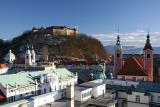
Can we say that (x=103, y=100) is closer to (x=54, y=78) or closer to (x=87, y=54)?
(x=54, y=78)

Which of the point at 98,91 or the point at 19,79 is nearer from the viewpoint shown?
the point at 98,91

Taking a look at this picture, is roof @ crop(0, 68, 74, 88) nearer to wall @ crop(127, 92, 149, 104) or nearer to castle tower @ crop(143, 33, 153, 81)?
wall @ crop(127, 92, 149, 104)

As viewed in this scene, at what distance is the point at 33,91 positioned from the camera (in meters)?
42.9

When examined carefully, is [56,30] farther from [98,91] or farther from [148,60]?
[98,91]

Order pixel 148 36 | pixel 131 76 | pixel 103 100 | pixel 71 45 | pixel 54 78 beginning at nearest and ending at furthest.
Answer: pixel 103 100 → pixel 54 78 → pixel 131 76 → pixel 148 36 → pixel 71 45

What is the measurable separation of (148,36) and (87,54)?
7029cm

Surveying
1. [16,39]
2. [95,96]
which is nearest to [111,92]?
[95,96]

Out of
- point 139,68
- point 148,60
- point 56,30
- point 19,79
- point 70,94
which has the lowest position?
point 70,94

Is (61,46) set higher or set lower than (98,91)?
higher

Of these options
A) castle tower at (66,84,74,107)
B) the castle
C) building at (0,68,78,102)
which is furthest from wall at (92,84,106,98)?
the castle

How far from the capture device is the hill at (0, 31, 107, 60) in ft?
384

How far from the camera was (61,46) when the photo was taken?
119500mm

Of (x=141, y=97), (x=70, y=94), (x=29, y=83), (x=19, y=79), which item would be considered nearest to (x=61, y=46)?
(x=29, y=83)

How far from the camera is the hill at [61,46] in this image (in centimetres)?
11694
